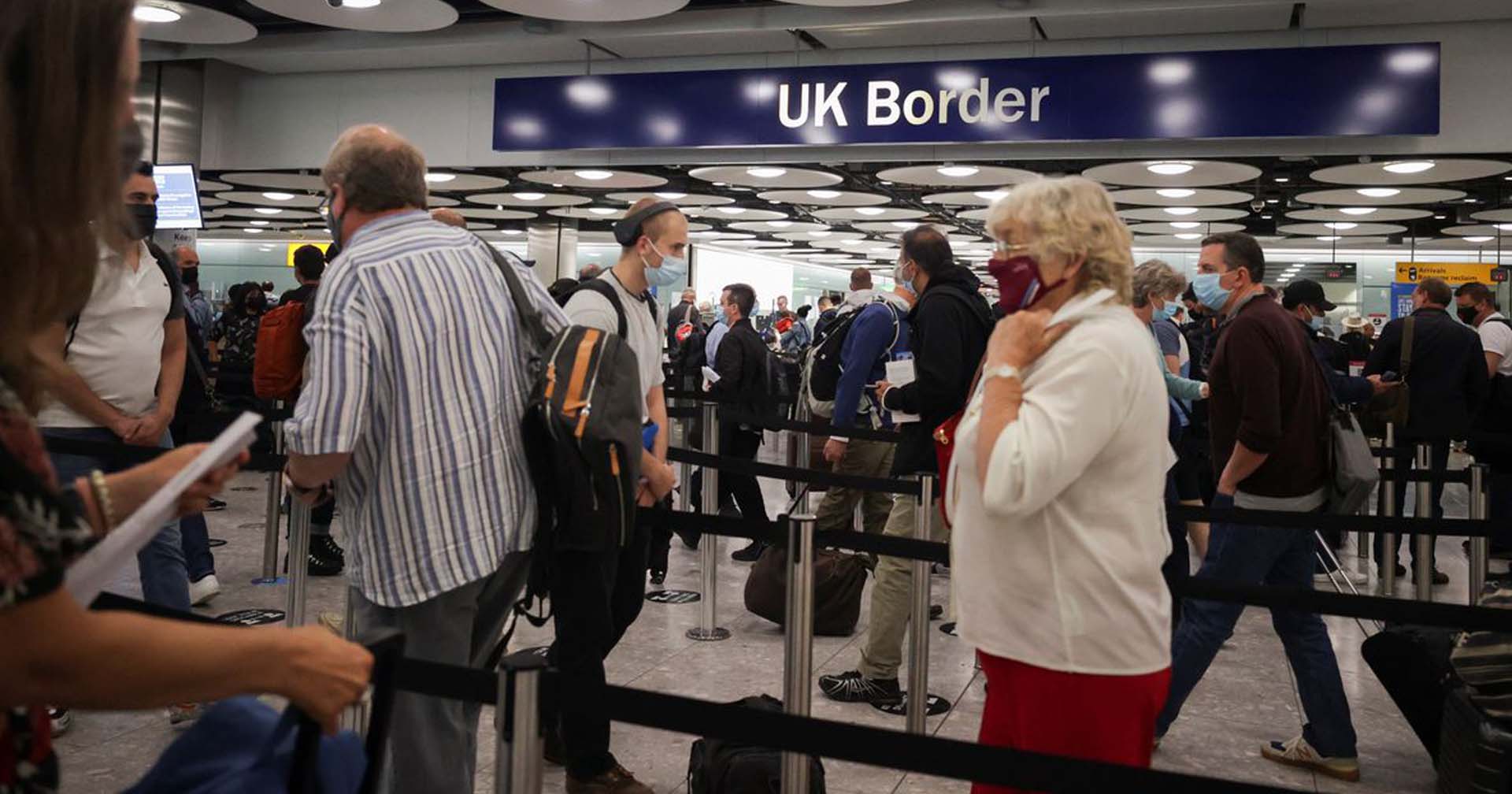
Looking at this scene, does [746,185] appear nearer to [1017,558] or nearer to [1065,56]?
[1065,56]

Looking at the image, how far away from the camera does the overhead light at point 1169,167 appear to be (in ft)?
33.0

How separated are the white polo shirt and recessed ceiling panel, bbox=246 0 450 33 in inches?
205

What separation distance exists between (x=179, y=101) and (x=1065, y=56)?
367 inches

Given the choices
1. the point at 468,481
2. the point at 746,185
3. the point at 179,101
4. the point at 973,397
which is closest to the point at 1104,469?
the point at 973,397

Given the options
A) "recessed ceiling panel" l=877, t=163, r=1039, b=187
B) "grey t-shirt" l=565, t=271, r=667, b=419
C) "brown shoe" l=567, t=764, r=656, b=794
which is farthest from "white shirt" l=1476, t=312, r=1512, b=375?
"brown shoe" l=567, t=764, r=656, b=794

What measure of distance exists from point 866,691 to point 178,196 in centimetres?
851

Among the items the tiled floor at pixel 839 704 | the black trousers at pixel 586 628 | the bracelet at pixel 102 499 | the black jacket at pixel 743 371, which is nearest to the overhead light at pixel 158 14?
the tiled floor at pixel 839 704

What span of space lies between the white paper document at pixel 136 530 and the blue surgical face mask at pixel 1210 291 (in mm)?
4496

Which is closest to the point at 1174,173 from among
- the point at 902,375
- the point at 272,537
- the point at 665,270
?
the point at 902,375

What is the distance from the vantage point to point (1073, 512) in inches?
84.7

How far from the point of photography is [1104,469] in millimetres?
2160

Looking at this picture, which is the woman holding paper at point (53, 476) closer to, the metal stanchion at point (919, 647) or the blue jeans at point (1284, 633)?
the metal stanchion at point (919, 647)

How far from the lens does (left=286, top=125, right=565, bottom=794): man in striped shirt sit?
8.38 feet

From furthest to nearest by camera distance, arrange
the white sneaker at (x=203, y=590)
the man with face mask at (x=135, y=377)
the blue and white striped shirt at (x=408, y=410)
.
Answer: the white sneaker at (x=203, y=590)
the man with face mask at (x=135, y=377)
the blue and white striped shirt at (x=408, y=410)
